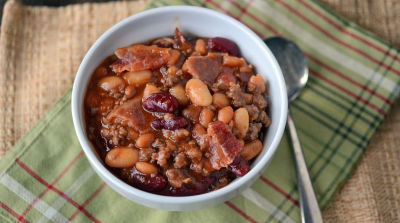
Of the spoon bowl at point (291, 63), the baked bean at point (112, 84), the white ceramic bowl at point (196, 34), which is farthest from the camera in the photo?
the spoon bowl at point (291, 63)

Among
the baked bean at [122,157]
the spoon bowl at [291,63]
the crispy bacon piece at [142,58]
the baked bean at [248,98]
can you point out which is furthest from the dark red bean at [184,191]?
the spoon bowl at [291,63]

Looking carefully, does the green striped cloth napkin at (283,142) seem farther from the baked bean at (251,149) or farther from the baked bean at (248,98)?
the baked bean at (248,98)

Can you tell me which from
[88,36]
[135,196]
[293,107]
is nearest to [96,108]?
[135,196]

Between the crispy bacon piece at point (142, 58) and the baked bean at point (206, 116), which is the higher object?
the crispy bacon piece at point (142, 58)

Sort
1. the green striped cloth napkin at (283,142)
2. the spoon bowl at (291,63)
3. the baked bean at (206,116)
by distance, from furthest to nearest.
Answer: the spoon bowl at (291,63), the green striped cloth napkin at (283,142), the baked bean at (206,116)

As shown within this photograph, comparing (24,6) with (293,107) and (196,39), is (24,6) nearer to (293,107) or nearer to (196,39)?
(196,39)

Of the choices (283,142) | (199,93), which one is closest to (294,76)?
(283,142)

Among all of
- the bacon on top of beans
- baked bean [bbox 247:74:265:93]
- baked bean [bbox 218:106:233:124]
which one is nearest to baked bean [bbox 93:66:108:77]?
the bacon on top of beans

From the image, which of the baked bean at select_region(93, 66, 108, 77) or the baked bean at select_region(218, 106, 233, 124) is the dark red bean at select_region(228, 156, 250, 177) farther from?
the baked bean at select_region(93, 66, 108, 77)
